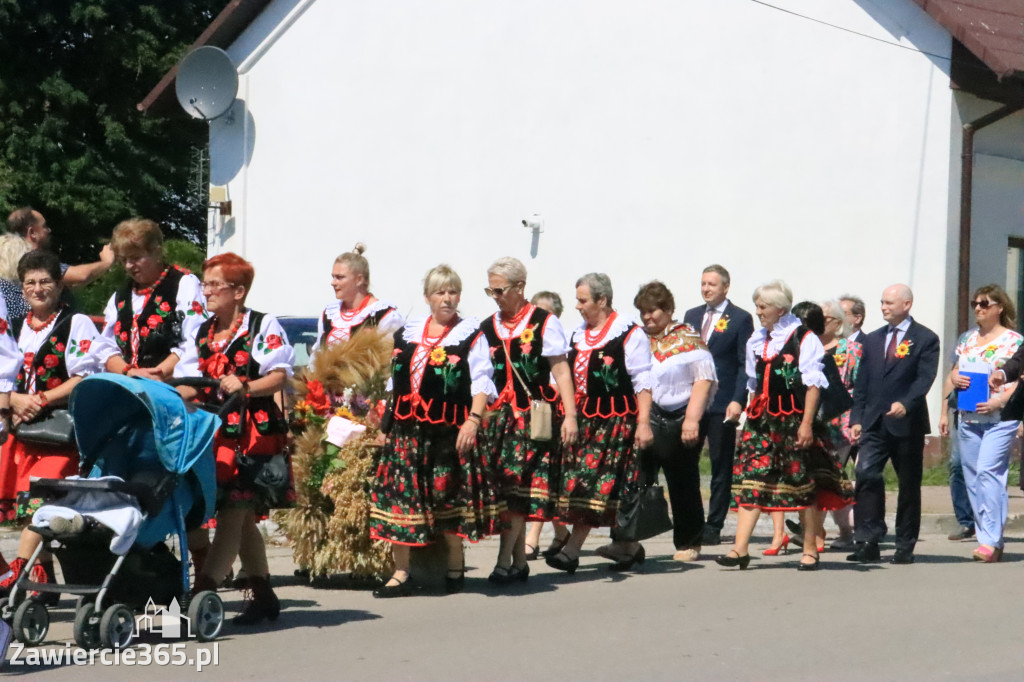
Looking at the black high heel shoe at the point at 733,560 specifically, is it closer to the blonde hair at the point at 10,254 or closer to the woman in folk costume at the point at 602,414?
the woman in folk costume at the point at 602,414

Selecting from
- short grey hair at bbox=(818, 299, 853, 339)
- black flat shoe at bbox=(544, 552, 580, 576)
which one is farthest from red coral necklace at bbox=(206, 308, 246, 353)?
short grey hair at bbox=(818, 299, 853, 339)

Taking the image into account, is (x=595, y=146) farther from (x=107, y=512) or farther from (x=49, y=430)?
(x=107, y=512)

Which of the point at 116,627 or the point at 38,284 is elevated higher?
the point at 38,284

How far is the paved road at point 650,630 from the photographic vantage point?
6684 mm

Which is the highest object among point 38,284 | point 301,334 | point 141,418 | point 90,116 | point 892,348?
point 90,116

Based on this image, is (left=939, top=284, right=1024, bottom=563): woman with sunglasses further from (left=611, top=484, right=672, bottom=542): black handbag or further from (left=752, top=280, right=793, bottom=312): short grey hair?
(left=611, top=484, right=672, bottom=542): black handbag

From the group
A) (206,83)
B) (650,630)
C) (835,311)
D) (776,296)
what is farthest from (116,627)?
(206,83)

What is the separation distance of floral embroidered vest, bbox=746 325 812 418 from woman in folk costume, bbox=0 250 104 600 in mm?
4444

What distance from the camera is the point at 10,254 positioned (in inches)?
340

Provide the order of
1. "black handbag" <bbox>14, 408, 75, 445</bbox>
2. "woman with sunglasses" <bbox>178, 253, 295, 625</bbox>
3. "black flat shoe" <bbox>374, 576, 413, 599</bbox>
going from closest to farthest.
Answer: "woman with sunglasses" <bbox>178, 253, 295, 625</bbox>
"black handbag" <bbox>14, 408, 75, 445</bbox>
"black flat shoe" <bbox>374, 576, 413, 599</bbox>

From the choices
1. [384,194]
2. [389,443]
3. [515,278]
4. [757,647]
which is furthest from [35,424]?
[384,194]

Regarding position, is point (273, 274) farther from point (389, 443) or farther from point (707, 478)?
point (389, 443)

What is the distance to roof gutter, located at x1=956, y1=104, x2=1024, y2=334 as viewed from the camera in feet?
57.8

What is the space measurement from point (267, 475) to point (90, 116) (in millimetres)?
23520
